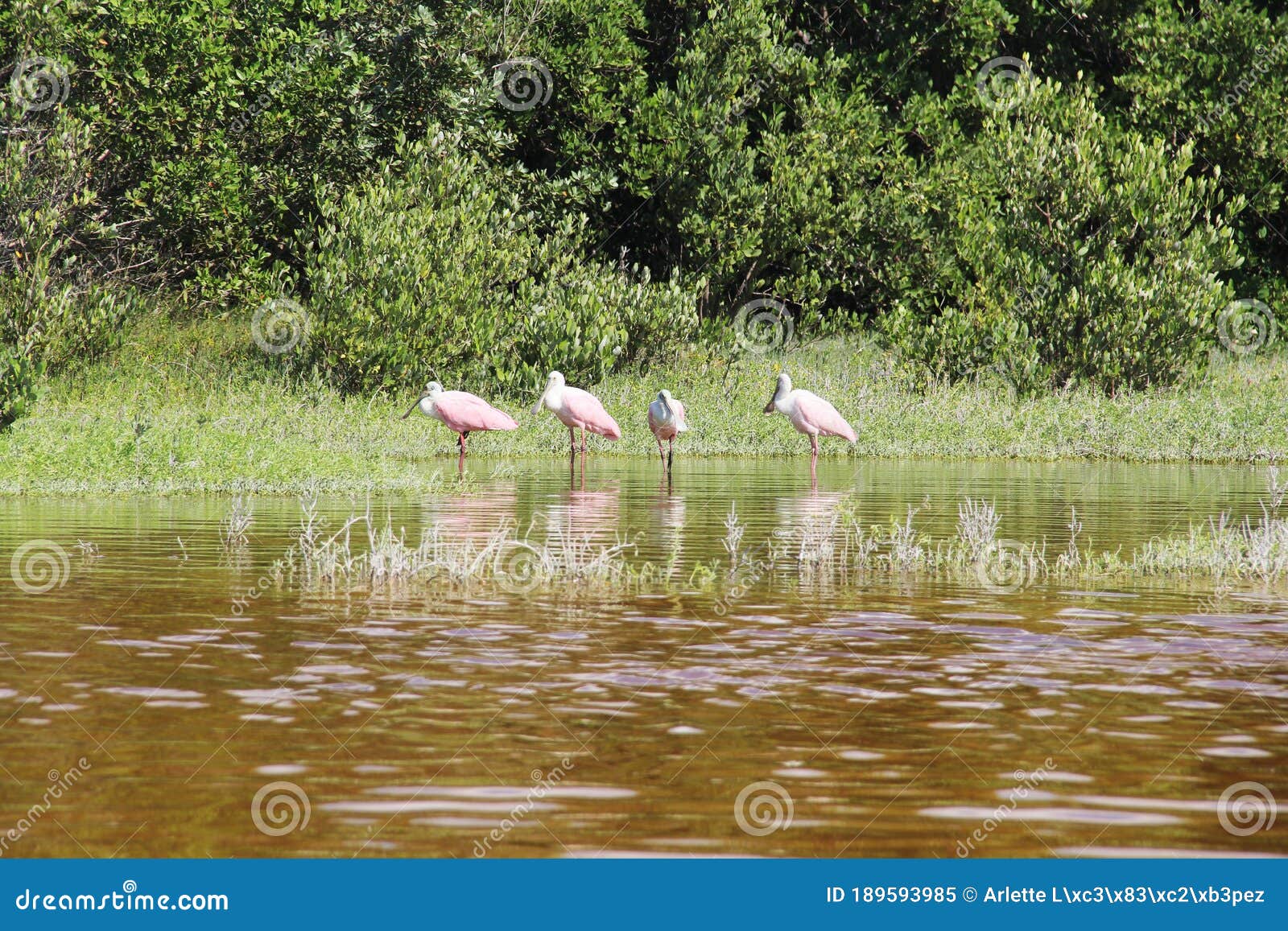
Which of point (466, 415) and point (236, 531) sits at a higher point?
point (466, 415)

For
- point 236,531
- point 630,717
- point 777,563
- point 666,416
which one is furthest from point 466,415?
point 630,717

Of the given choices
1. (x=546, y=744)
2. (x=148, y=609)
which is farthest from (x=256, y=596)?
(x=546, y=744)

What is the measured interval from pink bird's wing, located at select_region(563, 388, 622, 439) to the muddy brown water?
35.4 feet

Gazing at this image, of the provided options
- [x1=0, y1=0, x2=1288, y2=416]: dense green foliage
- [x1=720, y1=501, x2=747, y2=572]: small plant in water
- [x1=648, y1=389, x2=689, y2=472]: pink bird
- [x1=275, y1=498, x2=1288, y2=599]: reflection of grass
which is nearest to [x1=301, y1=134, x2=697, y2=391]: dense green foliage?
[x1=0, y1=0, x2=1288, y2=416]: dense green foliage

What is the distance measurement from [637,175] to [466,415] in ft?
48.4

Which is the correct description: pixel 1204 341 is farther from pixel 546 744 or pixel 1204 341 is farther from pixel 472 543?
pixel 546 744

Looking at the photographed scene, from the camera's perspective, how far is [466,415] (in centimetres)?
2416

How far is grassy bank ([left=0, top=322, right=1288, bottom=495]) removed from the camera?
65.4 ft

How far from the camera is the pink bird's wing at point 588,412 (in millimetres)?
24109

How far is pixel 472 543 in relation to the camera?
13852 millimetres

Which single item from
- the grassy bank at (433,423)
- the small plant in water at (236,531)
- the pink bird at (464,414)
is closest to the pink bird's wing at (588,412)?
the pink bird at (464,414)

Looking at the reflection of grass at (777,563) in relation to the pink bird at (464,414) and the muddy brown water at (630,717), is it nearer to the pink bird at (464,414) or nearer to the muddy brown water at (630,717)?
the muddy brown water at (630,717)

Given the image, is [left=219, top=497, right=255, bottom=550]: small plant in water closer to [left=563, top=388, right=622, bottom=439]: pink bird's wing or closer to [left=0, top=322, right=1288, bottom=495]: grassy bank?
[left=0, top=322, right=1288, bottom=495]: grassy bank

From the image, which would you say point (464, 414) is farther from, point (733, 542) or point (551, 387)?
point (733, 542)
